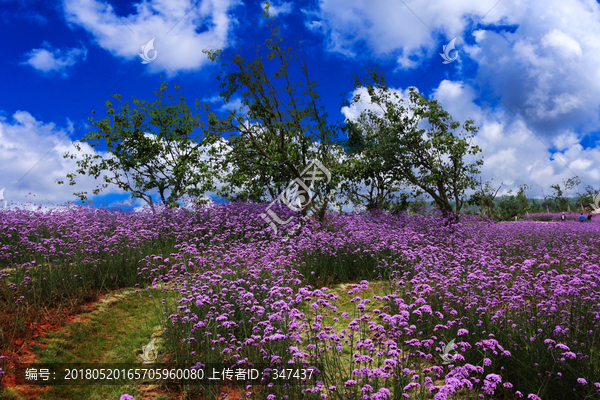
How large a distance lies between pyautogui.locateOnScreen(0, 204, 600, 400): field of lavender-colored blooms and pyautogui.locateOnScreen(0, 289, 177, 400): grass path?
1.38 ft

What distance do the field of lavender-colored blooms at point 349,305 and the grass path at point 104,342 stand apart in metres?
0.42

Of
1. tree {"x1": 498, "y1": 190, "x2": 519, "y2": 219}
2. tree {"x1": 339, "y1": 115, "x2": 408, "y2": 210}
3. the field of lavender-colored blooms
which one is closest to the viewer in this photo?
the field of lavender-colored blooms

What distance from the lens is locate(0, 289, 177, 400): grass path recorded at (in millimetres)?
4125

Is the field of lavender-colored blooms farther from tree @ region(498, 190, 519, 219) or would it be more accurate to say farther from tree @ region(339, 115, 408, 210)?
tree @ region(498, 190, 519, 219)

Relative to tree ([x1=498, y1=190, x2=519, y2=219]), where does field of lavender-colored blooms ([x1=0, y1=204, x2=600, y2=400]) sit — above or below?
below

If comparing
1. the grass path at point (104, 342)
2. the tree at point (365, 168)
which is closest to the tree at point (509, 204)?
the tree at point (365, 168)

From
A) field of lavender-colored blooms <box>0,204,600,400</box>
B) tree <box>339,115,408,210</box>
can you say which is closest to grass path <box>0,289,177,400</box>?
field of lavender-colored blooms <box>0,204,600,400</box>

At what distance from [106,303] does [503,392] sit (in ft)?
22.4

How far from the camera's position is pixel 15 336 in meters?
5.05

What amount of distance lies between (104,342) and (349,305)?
4.42 m

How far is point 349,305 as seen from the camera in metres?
6.91

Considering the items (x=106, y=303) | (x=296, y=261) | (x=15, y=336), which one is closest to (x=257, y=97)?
(x=296, y=261)

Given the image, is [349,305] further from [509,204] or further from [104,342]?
[509,204]

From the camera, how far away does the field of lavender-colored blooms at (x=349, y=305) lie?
144 inches
